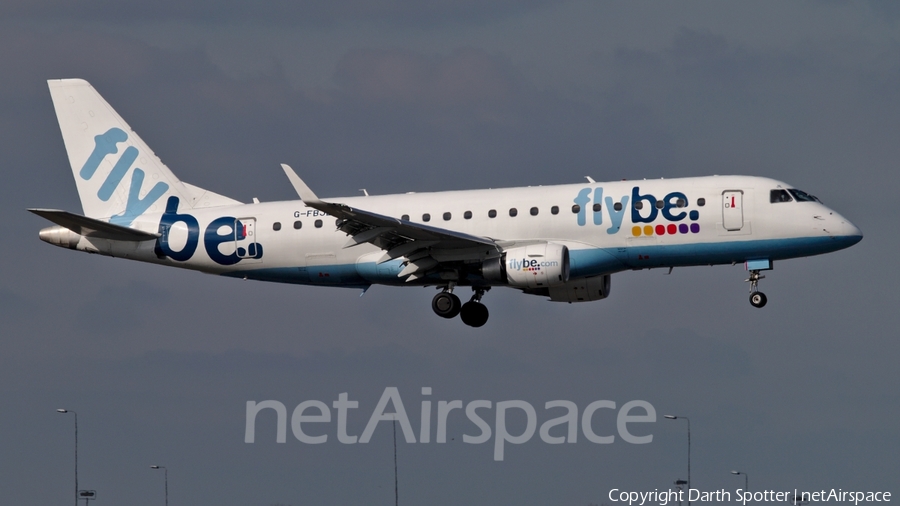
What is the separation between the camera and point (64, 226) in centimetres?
6297

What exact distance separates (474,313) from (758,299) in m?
11.9

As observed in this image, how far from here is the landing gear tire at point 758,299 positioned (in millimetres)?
58281

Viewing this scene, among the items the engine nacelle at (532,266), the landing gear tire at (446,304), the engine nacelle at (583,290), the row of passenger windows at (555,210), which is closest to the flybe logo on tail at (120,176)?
the row of passenger windows at (555,210)

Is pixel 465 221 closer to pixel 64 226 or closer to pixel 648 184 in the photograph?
pixel 648 184

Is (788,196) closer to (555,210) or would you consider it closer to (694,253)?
(694,253)

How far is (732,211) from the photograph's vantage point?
5744 centimetres

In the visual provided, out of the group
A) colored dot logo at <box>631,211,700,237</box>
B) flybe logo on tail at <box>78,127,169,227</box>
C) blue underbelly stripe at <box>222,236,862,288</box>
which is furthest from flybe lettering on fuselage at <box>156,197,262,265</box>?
colored dot logo at <box>631,211,700,237</box>

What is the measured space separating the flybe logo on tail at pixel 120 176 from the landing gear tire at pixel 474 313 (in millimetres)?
14286

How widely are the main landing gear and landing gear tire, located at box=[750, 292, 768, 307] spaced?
10.9 m

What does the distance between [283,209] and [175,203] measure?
5720 millimetres

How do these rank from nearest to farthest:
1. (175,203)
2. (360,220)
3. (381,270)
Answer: (360,220) → (381,270) → (175,203)

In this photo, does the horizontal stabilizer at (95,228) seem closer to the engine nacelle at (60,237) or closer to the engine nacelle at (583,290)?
the engine nacelle at (60,237)

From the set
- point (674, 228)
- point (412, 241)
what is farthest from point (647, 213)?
point (412, 241)

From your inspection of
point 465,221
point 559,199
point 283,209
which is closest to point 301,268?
point 283,209
